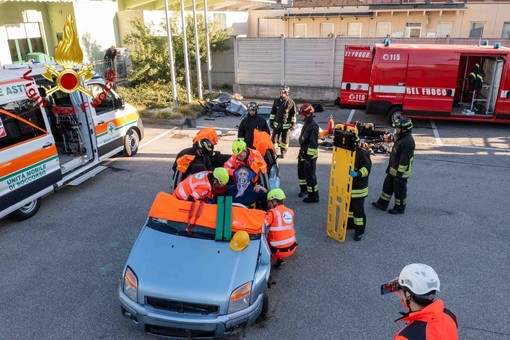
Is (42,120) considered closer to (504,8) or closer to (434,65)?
(434,65)

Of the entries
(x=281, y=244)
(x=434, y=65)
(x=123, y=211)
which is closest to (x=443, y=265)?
(x=281, y=244)

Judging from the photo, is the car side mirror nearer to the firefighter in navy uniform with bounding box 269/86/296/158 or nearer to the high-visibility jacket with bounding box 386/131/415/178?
the firefighter in navy uniform with bounding box 269/86/296/158

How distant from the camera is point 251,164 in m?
6.10

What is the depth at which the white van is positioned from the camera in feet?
21.9

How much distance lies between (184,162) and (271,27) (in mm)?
24845

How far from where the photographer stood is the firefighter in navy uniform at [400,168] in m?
6.91

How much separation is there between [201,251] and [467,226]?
4.82m

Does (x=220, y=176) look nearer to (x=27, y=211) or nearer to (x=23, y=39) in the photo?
(x=27, y=211)

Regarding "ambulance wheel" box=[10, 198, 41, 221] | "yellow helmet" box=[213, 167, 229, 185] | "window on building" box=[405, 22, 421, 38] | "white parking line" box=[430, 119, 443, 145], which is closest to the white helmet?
"yellow helmet" box=[213, 167, 229, 185]

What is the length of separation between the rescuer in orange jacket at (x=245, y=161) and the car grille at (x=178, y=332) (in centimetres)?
242

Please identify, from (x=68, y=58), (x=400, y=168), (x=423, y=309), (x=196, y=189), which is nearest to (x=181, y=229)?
(x=196, y=189)

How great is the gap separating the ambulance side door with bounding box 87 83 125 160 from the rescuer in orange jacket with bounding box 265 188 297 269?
505cm

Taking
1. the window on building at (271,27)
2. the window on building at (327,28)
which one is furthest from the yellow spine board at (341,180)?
the window on building at (271,27)

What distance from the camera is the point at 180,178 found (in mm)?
6078
